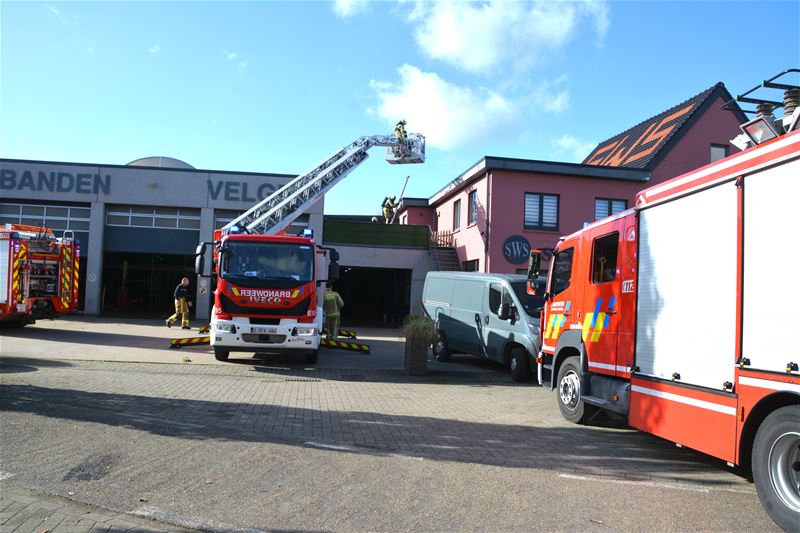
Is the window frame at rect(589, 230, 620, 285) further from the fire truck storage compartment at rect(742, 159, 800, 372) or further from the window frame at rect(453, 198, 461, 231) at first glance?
the window frame at rect(453, 198, 461, 231)

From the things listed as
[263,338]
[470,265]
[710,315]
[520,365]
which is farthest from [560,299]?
[470,265]

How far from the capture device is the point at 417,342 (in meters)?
11.7

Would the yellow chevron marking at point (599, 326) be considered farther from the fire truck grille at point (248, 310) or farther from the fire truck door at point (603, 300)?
the fire truck grille at point (248, 310)

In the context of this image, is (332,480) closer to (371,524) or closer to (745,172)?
(371,524)

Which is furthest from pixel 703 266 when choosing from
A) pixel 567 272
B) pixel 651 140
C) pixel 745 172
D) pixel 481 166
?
pixel 651 140

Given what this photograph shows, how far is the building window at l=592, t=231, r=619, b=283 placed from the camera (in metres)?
7.09

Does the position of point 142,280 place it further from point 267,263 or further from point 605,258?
point 605,258

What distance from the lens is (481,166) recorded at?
21625 millimetres

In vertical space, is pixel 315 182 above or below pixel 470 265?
above

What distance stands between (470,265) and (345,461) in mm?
18913

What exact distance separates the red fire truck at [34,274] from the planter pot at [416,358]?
11336mm

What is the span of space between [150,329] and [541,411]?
15.3 meters

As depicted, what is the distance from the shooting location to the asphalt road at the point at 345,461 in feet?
14.2

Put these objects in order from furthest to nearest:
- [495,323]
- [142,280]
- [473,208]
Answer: [142,280], [473,208], [495,323]
